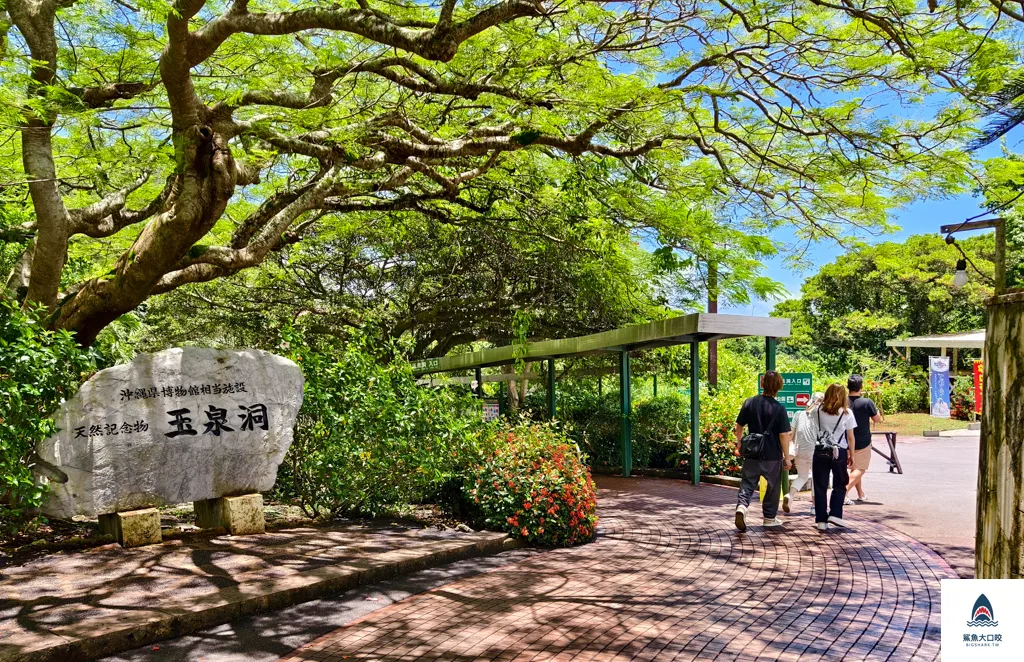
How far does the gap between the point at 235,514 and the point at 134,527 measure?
1028mm

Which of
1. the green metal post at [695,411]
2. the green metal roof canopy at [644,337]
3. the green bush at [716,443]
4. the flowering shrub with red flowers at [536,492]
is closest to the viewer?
the flowering shrub with red flowers at [536,492]

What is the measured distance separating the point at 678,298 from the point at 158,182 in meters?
10.4

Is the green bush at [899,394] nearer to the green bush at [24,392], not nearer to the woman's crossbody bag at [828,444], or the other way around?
the woman's crossbody bag at [828,444]

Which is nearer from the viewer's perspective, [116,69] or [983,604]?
[983,604]

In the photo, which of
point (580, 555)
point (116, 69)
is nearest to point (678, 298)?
point (580, 555)

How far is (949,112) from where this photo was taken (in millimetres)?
9109

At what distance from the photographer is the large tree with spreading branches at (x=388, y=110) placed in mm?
7695

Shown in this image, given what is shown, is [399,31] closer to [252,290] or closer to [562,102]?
[562,102]

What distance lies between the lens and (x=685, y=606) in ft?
19.7

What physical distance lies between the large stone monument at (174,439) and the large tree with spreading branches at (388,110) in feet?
3.94

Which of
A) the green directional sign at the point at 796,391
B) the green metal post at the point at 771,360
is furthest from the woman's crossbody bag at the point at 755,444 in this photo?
the green directional sign at the point at 796,391

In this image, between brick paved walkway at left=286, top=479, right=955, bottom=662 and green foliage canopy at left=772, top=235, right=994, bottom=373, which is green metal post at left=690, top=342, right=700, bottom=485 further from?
green foliage canopy at left=772, top=235, right=994, bottom=373

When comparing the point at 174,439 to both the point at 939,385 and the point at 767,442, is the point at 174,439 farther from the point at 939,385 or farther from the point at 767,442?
the point at 939,385

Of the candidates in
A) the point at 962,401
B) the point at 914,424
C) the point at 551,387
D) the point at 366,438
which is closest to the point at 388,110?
the point at 366,438
